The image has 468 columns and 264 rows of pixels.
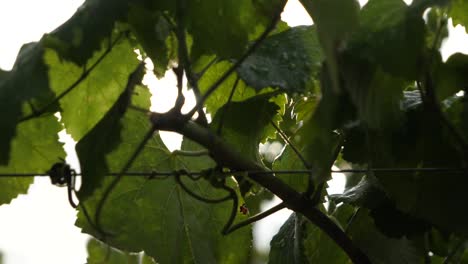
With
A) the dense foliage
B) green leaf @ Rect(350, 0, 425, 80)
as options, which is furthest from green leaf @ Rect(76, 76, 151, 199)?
green leaf @ Rect(350, 0, 425, 80)

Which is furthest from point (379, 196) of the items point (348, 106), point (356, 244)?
point (348, 106)

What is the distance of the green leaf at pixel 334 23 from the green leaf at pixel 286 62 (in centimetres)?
19

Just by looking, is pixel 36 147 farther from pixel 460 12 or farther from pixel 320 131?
pixel 460 12

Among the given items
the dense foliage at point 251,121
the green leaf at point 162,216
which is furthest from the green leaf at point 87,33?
the green leaf at point 162,216

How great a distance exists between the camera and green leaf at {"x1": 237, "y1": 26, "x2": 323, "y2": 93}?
0.90 metres

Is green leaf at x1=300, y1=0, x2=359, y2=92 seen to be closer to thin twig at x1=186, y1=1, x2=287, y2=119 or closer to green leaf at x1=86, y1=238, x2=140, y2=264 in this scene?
thin twig at x1=186, y1=1, x2=287, y2=119

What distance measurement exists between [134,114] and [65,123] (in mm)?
96

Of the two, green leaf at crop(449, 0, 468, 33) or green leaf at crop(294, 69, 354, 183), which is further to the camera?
green leaf at crop(449, 0, 468, 33)

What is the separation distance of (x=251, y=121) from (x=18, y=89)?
0.38m

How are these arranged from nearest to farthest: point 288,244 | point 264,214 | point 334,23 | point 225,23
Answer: point 334,23, point 225,23, point 264,214, point 288,244

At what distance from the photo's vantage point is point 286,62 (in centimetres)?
94

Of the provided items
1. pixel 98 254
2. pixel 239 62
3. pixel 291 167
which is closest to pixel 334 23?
pixel 239 62

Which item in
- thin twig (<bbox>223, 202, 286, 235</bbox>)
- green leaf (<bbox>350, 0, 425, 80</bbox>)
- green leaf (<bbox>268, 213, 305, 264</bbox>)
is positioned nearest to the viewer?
green leaf (<bbox>350, 0, 425, 80</bbox>)

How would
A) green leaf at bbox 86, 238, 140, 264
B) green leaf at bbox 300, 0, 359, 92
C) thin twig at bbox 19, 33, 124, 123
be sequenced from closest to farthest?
green leaf at bbox 300, 0, 359, 92 → thin twig at bbox 19, 33, 124, 123 → green leaf at bbox 86, 238, 140, 264
